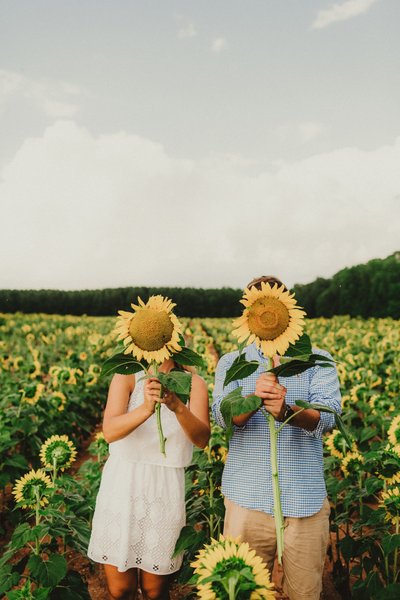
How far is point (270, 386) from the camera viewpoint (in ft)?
5.86

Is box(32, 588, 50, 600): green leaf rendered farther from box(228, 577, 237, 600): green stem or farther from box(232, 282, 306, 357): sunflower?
box(232, 282, 306, 357): sunflower

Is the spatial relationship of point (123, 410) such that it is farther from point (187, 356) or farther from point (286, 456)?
point (286, 456)

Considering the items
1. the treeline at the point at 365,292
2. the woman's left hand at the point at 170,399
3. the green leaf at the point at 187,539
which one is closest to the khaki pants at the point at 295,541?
the green leaf at the point at 187,539

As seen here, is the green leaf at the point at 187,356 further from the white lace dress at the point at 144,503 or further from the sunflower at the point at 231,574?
the sunflower at the point at 231,574

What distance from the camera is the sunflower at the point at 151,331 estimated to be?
6.37 feet

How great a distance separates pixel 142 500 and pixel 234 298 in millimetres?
63697

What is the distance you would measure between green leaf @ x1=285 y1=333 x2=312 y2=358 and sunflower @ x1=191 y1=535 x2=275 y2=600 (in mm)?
667

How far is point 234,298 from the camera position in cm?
6594

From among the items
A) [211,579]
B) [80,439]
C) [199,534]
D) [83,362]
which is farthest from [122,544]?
[83,362]

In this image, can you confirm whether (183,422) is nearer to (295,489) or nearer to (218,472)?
(295,489)

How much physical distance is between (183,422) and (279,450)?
0.43 meters

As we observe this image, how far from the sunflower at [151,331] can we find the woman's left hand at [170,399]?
0.14 meters

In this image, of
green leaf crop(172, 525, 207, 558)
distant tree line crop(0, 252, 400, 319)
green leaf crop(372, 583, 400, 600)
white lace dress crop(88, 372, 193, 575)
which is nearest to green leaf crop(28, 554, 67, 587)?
white lace dress crop(88, 372, 193, 575)

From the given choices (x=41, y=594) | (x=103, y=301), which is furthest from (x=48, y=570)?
(x=103, y=301)
